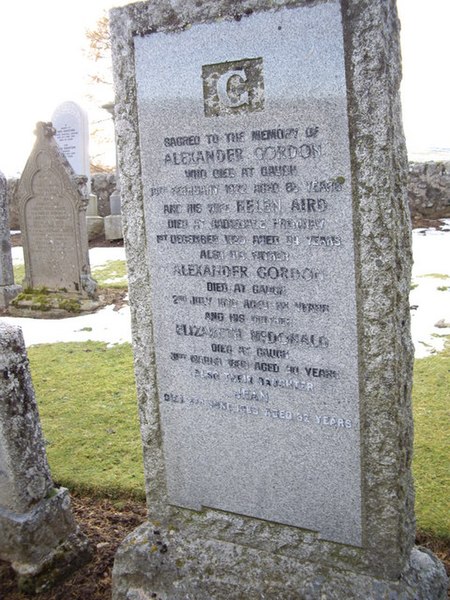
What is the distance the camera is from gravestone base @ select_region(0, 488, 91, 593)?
111 inches

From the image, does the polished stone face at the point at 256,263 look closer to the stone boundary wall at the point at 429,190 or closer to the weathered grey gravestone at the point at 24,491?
the weathered grey gravestone at the point at 24,491

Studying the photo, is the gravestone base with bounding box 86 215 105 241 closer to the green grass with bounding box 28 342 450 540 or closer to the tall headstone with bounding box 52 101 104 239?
the tall headstone with bounding box 52 101 104 239

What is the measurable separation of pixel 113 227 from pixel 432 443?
32.8 feet

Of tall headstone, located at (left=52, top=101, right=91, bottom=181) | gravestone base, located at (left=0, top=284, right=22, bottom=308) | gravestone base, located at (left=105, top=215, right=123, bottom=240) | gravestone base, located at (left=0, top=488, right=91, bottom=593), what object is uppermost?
tall headstone, located at (left=52, top=101, right=91, bottom=181)

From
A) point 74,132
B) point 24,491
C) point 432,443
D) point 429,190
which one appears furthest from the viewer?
point 74,132

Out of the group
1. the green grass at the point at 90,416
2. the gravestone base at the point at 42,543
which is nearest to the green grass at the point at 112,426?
the green grass at the point at 90,416

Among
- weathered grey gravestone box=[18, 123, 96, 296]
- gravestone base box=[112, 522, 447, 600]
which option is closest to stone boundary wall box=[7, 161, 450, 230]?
weathered grey gravestone box=[18, 123, 96, 296]

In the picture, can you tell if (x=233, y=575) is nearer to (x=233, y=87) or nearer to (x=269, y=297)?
(x=269, y=297)

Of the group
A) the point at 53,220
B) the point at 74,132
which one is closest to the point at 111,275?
the point at 53,220

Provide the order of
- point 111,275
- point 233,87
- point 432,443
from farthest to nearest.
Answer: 1. point 111,275
2. point 432,443
3. point 233,87

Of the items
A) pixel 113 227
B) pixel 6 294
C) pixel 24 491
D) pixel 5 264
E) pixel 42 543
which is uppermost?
pixel 113 227

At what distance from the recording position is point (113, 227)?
12781mm

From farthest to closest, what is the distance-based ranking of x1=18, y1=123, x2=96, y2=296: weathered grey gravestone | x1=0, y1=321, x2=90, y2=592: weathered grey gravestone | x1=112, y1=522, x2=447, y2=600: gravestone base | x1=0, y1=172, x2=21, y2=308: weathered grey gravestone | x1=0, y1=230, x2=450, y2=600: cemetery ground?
x1=0, y1=172, x2=21, y2=308: weathered grey gravestone → x1=18, y1=123, x2=96, y2=296: weathered grey gravestone → x1=0, y1=230, x2=450, y2=600: cemetery ground → x1=0, y1=321, x2=90, y2=592: weathered grey gravestone → x1=112, y1=522, x2=447, y2=600: gravestone base

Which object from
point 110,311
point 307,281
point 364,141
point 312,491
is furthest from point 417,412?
point 110,311
